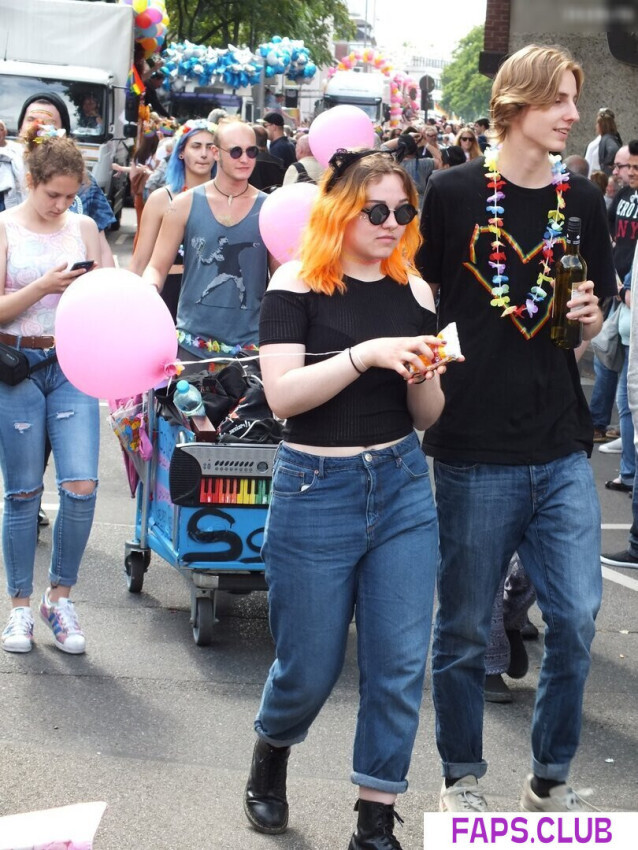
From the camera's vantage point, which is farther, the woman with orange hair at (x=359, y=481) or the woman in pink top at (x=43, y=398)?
the woman in pink top at (x=43, y=398)

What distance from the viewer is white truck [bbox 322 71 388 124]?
4275 centimetres

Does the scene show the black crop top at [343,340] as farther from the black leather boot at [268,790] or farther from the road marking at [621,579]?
the road marking at [621,579]

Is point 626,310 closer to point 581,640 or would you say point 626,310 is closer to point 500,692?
point 500,692

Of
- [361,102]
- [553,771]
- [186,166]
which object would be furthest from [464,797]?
[361,102]

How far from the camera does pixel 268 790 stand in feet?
12.8

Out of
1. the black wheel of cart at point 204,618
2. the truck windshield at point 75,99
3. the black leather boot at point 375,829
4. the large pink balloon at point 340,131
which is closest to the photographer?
the black leather boot at point 375,829

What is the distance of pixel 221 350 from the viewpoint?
5.69 metres

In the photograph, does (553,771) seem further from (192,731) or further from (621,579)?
(621,579)

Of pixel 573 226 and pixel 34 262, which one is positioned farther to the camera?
pixel 34 262

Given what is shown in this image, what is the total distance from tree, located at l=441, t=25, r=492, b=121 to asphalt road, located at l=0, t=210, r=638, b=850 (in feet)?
449

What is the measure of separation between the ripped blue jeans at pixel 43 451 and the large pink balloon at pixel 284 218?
3.18ft

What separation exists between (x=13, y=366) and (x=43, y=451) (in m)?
0.41

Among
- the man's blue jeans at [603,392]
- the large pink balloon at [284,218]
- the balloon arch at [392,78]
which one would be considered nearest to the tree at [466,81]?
the balloon arch at [392,78]

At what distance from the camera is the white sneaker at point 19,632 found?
17.6 feet
